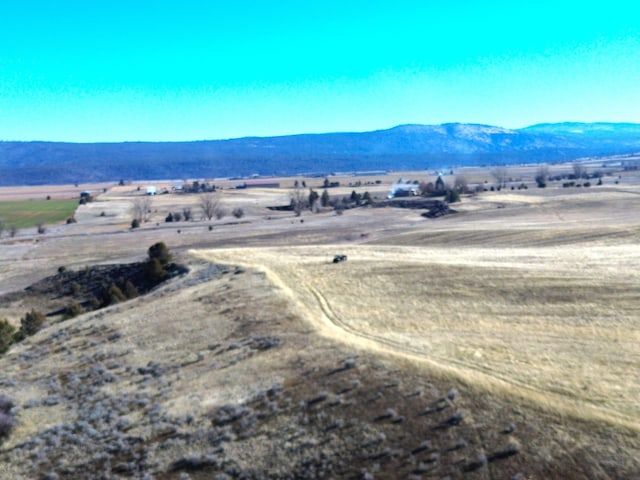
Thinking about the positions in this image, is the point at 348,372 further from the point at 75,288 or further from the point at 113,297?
the point at 75,288

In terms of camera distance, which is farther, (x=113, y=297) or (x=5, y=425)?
(x=113, y=297)

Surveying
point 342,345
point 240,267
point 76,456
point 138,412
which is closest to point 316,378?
point 342,345

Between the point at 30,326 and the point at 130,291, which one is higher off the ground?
the point at 130,291

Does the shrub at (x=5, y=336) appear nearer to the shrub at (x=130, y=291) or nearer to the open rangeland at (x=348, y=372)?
the open rangeland at (x=348, y=372)

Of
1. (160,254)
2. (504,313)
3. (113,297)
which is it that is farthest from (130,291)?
(504,313)

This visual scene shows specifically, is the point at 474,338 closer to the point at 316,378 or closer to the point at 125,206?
the point at 316,378
